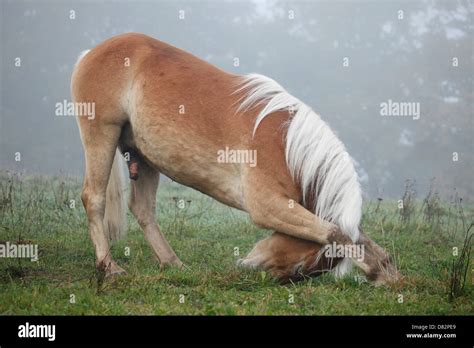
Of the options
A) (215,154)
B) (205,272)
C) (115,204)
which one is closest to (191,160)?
(215,154)

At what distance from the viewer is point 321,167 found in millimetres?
4781

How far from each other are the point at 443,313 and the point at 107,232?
2787 millimetres

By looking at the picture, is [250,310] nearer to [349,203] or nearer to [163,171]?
[349,203]

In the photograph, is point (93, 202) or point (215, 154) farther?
point (93, 202)

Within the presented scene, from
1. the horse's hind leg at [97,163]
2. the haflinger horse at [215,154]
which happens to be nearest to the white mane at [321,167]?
the haflinger horse at [215,154]

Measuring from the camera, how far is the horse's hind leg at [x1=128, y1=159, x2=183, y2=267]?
222 inches

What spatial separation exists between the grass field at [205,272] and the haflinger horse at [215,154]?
225 mm

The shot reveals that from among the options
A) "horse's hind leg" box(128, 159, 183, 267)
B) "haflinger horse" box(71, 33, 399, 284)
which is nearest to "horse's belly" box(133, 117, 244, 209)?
"haflinger horse" box(71, 33, 399, 284)

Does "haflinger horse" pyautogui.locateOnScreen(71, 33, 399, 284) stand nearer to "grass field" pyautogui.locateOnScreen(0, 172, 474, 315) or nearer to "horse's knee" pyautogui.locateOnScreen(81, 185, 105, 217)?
"horse's knee" pyautogui.locateOnScreen(81, 185, 105, 217)

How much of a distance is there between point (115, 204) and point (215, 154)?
46.2 inches

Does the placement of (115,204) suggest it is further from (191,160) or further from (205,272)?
(205,272)

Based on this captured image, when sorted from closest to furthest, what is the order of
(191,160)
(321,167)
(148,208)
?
(321,167), (191,160), (148,208)

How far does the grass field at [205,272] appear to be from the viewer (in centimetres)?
435

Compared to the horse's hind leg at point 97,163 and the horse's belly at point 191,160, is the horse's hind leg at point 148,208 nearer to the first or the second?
the horse's hind leg at point 97,163
